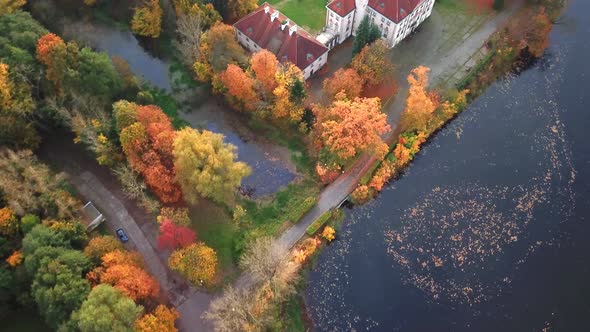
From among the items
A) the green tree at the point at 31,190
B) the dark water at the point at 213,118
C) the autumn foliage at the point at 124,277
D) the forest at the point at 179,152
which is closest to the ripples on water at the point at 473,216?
the forest at the point at 179,152

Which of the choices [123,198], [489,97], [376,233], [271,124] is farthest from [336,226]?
[489,97]

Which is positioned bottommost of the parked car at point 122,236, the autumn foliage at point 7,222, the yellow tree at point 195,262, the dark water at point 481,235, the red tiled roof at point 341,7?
the dark water at point 481,235

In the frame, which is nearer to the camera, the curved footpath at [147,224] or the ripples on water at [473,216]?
the curved footpath at [147,224]

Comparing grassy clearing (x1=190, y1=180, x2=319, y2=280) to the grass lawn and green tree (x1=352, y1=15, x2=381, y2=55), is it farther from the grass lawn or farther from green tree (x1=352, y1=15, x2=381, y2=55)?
the grass lawn

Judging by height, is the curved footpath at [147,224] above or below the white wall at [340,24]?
below

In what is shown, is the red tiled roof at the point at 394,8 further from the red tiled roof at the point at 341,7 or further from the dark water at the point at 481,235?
the dark water at the point at 481,235

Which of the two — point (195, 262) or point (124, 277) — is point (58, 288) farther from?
point (195, 262)

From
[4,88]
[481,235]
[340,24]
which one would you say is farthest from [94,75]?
[481,235]
